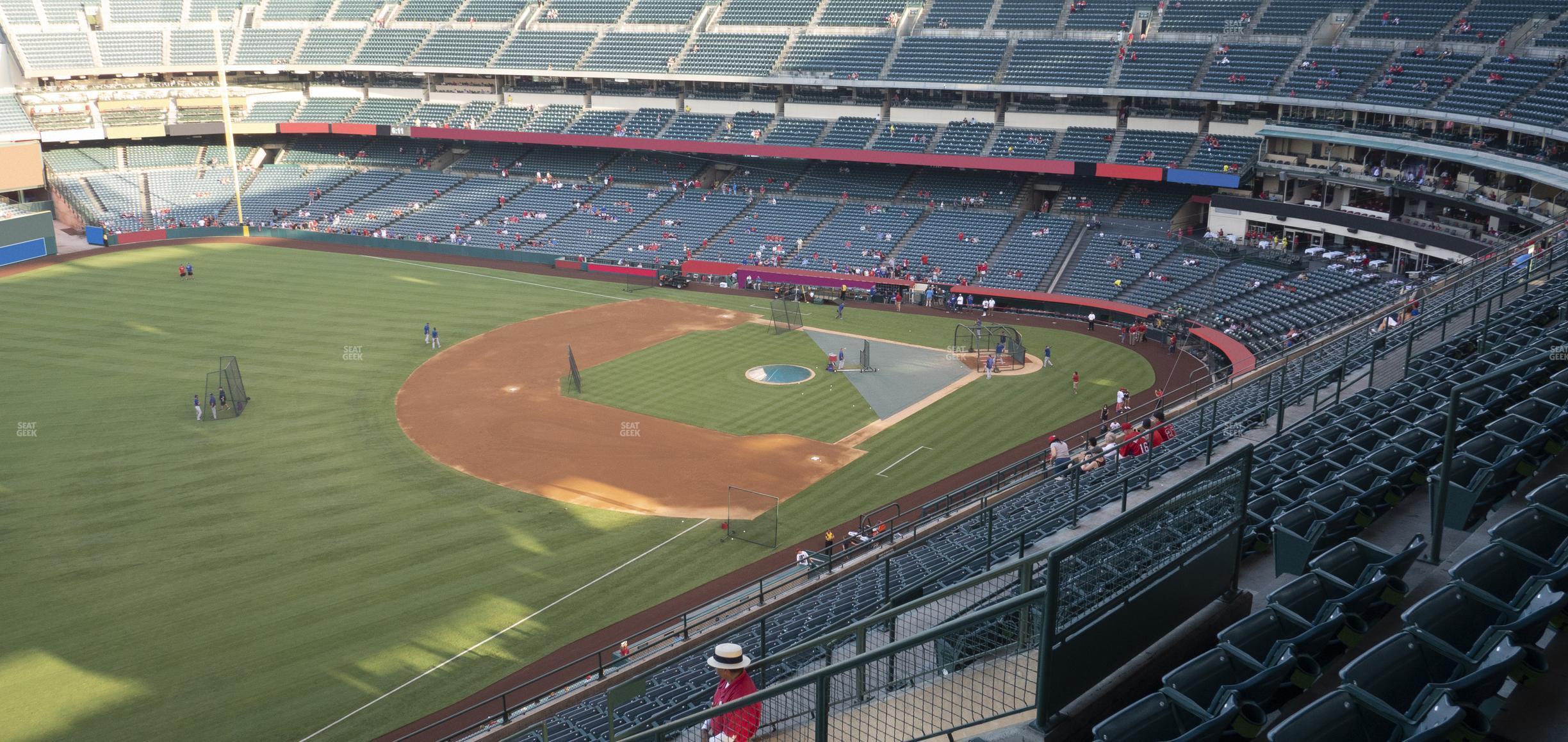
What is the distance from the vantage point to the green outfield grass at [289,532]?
2252 centimetres

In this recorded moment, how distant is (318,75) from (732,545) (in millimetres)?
70256

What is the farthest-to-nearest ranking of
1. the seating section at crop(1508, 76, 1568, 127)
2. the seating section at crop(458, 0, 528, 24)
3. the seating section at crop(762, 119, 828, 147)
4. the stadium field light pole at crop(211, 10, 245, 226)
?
the seating section at crop(458, 0, 528, 24), the stadium field light pole at crop(211, 10, 245, 226), the seating section at crop(762, 119, 828, 147), the seating section at crop(1508, 76, 1568, 127)

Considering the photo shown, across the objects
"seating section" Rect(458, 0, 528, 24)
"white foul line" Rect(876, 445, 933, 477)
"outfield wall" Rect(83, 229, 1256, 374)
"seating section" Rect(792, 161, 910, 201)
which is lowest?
"white foul line" Rect(876, 445, 933, 477)

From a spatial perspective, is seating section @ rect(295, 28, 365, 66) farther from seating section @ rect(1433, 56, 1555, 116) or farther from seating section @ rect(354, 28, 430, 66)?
seating section @ rect(1433, 56, 1555, 116)

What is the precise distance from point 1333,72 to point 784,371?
98.6 feet

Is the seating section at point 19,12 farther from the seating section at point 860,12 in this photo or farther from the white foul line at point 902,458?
the white foul line at point 902,458

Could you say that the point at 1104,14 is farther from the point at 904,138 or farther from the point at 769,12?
the point at 769,12

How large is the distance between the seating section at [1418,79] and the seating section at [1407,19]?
166 cm

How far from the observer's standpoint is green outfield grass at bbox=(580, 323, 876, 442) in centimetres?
3847

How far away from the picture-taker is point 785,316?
5253cm

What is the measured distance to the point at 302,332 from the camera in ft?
163

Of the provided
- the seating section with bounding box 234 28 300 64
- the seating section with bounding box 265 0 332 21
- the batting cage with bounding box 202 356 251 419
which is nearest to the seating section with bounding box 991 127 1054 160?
the batting cage with bounding box 202 356 251 419

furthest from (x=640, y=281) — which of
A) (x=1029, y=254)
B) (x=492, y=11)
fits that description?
(x=492, y=11)

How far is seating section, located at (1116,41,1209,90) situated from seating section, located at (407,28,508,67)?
1656 inches
